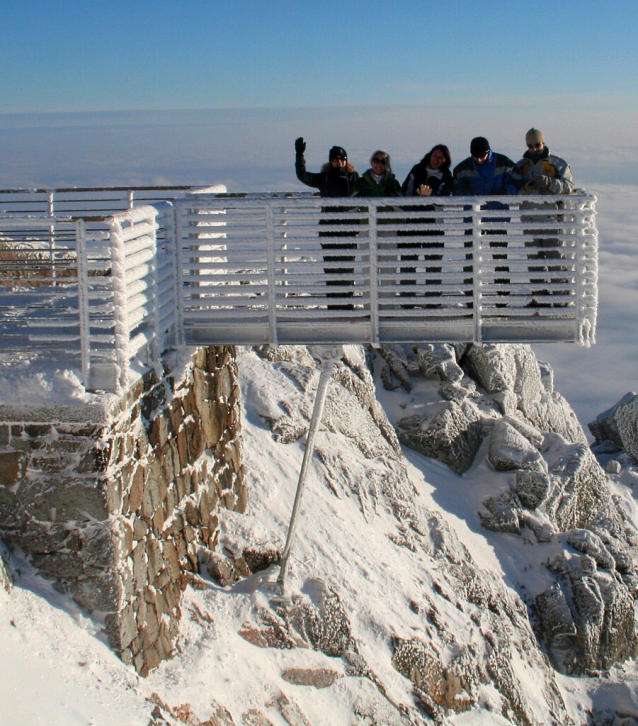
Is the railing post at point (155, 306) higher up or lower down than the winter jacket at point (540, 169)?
lower down

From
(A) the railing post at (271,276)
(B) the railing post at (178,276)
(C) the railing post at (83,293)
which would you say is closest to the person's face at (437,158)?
(A) the railing post at (271,276)

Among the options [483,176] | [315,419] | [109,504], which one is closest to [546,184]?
[483,176]

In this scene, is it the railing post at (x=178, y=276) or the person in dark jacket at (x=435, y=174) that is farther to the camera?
the person in dark jacket at (x=435, y=174)

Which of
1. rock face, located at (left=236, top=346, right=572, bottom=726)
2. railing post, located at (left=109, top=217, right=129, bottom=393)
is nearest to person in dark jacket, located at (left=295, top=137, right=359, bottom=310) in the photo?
railing post, located at (left=109, top=217, right=129, bottom=393)

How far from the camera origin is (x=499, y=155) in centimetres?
880

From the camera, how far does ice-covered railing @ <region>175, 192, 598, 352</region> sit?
26.3ft

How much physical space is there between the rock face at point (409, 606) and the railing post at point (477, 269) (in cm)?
364

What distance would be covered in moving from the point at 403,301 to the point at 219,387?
8.88 ft

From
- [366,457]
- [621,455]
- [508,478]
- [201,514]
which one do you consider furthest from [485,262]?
[621,455]

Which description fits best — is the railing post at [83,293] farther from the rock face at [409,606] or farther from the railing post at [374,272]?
the rock face at [409,606]

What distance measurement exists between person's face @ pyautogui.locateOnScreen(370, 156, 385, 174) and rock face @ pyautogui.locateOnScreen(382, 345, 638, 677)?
909cm

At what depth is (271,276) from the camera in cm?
819

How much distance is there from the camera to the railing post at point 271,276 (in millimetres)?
8102

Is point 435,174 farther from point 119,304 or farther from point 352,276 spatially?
point 119,304
